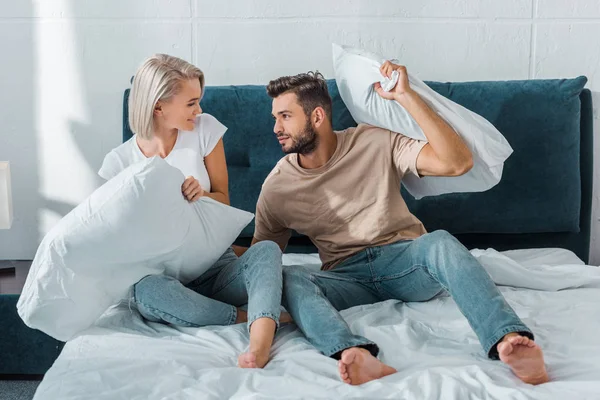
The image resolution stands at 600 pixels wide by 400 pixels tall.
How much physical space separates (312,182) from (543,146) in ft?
2.73

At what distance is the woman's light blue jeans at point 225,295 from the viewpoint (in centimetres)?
197

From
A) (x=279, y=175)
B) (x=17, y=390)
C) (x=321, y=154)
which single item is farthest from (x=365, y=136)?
(x=17, y=390)

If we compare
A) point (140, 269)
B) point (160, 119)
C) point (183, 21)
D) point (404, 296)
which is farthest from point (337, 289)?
point (183, 21)

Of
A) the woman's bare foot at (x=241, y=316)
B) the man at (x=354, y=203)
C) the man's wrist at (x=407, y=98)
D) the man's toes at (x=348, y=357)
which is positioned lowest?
the woman's bare foot at (x=241, y=316)

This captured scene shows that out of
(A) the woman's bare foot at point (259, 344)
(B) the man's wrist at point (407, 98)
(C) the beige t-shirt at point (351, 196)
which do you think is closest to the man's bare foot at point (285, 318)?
(A) the woman's bare foot at point (259, 344)

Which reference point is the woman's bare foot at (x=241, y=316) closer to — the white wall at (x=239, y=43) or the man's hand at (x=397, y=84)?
the man's hand at (x=397, y=84)

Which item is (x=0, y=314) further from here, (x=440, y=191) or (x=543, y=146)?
(x=543, y=146)

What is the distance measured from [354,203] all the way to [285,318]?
0.41m

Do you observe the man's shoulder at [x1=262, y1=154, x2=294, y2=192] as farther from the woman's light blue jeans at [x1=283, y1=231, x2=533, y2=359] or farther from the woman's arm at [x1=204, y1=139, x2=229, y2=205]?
the woman's light blue jeans at [x1=283, y1=231, x2=533, y2=359]

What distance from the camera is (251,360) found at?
1775 mm

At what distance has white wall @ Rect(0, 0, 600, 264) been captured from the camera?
9.16 feet

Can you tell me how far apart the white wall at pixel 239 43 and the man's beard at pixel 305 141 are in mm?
578

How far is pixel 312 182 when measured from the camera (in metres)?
2.30

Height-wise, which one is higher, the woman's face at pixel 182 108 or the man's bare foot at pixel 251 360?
the woman's face at pixel 182 108
